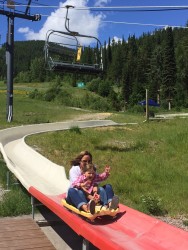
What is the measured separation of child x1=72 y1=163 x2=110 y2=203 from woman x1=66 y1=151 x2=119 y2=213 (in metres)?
0.07

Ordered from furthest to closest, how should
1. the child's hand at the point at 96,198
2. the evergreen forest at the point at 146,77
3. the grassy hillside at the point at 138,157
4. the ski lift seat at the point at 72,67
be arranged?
the evergreen forest at the point at 146,77
the ski lift seat at the point at 72,67
the grassy hillside at the point at 138,157
the child's hand at the point at 96,198

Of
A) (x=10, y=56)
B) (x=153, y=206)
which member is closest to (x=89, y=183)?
(x=153, y=206)

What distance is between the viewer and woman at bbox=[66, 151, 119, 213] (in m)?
6.12

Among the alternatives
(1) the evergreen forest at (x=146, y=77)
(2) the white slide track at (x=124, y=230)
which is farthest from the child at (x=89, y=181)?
(1) the evergreen forest at (x=146, y=77)

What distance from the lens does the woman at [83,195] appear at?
6117 millimetres

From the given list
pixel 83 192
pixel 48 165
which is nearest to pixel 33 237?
pixel 83 192

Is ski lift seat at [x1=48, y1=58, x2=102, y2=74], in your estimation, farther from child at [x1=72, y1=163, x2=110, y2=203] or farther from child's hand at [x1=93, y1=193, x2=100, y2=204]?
child's hand at [x1=93, y1=193, x2=100, y2=204]

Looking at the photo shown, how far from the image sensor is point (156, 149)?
1614 centimetres

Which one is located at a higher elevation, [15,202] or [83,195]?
[83,195]

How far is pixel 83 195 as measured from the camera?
6.34m

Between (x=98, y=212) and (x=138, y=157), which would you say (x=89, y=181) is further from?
(x=138, y=157)

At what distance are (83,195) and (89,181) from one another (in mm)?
264

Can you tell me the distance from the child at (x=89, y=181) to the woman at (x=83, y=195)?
7 centimetres

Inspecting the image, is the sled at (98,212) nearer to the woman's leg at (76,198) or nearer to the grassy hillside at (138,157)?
the woman's leg at (76,198)
